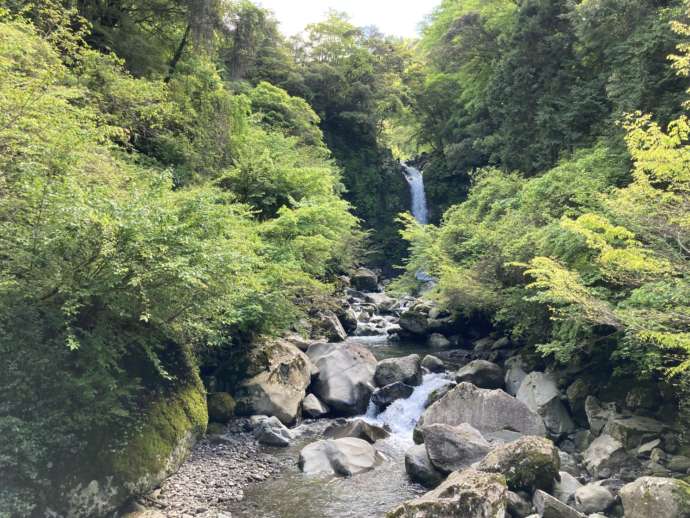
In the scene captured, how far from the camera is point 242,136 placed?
18766 mm

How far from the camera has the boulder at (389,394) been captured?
1184cm

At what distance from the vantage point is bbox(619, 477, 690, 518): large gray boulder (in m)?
6.28

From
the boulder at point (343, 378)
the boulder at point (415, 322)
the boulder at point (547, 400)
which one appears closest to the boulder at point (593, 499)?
the boulder at point (547, 400)

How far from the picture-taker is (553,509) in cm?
691

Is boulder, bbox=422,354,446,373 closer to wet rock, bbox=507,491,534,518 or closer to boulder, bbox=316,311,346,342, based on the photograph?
boulder, bbox=316,311,346,342

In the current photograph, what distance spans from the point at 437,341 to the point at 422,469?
9.87 meters

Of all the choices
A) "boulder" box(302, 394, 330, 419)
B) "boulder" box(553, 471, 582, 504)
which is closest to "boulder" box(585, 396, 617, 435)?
"boulder" box(553, 471, 582, 504)

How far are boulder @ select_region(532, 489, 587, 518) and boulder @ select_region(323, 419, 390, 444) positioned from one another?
3678 millimetres

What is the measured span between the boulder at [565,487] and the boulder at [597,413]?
198 centimetres

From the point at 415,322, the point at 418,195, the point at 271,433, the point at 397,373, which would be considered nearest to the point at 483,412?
the point at 397,373

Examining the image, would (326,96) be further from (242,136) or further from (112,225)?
(112,225)

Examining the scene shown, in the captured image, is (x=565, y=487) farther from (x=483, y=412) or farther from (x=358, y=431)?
(x=358, y=431)

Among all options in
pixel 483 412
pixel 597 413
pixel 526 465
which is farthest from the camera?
pixel 483 412

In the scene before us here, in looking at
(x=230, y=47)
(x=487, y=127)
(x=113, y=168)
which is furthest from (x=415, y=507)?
(x=487, y=127)
